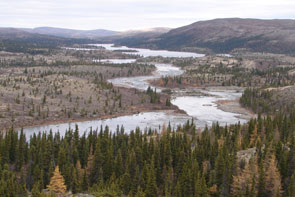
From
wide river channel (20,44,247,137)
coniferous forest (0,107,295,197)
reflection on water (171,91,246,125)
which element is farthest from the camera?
reflection on water (171,91,246,125)

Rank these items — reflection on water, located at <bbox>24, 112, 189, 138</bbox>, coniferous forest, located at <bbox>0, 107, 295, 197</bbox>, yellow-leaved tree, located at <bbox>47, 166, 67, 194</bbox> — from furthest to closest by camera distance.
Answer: reflection on water, located at <bbox>24, 112, 189, 138</bbox> < yellow-leaved tree, located at <bbox>47, 166, 67, 194</bbox> < coniferous forest, located at <bbox>0, 107, 295, 197</bbox>

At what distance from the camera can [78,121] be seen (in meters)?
98.2

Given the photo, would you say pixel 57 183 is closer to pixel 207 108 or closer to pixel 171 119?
pixel 171 119

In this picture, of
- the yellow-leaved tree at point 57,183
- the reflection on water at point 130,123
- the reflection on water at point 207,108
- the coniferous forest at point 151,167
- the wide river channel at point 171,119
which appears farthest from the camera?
the reflection on water at point 207,108

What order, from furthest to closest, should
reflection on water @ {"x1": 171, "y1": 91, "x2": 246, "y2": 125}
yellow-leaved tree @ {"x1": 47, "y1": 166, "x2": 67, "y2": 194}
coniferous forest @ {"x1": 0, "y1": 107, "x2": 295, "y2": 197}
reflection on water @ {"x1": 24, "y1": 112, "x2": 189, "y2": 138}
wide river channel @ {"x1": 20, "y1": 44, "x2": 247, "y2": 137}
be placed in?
1. reflection on water @ {"x1": 171, "y1": 91, "x2": 246, "y2": 125}
2. wide river channel @ {"x1": 20, "y1": 44, "x2": 247, "y2": 137}
3. reflection on water @ {"x1": 24, "y1": 112, "x2": 189, "y2": 138}
4. yellow-leaved tree @ {"x1": 47, "y1": 166, "x2": 67, "y2": 194}
5. coniferous forest @ {"x1": 0, "y1": 107, "x2": 295, "y2": 197}

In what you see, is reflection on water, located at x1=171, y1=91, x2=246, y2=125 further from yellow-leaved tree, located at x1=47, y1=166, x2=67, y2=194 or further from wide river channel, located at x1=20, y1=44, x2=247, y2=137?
yellow-leaved tree, located at x1=47, y1=166, x2=67, y2=194

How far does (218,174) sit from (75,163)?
23.5 m

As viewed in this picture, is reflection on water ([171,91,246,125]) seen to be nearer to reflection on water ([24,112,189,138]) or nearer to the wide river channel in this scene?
the wide river channel

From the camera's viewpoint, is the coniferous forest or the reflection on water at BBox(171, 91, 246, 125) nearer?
the coniferous forest

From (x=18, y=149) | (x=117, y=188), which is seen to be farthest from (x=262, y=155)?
(x=18, y=149)

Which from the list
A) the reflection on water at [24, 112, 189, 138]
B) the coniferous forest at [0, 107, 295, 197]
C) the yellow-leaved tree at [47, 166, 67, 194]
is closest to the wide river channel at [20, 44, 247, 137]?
the reflection on water at [24, 112, 189, 138]

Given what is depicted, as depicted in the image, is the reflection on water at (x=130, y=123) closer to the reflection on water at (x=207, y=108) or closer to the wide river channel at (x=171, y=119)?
the wide river channel at (x=171, y=119)

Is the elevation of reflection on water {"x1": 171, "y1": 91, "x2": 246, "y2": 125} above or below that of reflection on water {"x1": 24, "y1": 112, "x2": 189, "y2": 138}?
above

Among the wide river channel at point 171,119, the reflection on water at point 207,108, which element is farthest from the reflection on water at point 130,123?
the reflection on water at point 207,108
